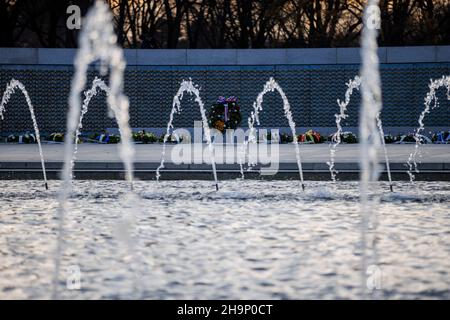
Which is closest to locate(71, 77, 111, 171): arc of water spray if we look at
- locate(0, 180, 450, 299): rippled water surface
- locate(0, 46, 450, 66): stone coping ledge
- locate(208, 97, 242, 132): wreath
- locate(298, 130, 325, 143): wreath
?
locate(0, 46, 450, 66): stone coping ledge

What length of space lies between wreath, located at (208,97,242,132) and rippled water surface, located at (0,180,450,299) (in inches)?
613

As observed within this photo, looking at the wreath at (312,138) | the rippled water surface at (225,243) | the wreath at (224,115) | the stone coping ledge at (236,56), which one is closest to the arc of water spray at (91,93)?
the stone coping ledge at (236,56)

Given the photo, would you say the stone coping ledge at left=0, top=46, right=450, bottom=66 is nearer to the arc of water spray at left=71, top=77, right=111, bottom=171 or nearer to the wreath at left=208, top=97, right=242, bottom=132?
the arc of water spray at left=71, top=77, right=111, bottom=171

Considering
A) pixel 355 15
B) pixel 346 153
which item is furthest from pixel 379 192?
pixel 355 15

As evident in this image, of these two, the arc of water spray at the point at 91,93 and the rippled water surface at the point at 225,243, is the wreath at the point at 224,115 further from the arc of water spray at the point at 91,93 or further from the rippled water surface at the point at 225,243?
the rippled water surface at the point at 225,243

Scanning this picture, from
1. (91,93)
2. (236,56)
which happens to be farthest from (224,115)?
(91,93)

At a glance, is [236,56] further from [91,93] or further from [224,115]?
[91,93]

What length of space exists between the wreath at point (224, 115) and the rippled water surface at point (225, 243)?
15571mm

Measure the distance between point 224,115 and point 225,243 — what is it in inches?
792

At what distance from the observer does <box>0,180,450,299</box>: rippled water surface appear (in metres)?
5.27

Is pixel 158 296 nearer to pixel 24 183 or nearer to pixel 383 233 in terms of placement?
pixel 383 233

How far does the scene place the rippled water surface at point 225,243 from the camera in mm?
5273
